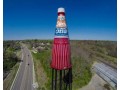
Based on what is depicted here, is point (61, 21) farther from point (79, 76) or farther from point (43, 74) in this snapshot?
point (43, 74)

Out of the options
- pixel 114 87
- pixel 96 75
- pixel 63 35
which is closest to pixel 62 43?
pixel 63 35

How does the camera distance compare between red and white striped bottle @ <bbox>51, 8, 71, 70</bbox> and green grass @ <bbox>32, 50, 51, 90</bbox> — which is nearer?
red and white striped bottle @ <bbox>51, 8, 71, 70</bbox>

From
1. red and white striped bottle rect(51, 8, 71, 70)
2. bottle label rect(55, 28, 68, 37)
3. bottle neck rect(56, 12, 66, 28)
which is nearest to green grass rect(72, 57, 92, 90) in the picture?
red and white striped bottle rect(51, 8, 71, 70)

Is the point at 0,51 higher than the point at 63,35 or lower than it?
lower

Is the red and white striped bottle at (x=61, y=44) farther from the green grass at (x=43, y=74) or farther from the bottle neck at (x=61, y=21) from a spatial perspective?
the green grass at (x=43, y=74)

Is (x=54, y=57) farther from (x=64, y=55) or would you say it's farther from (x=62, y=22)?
(x=62, y=22)

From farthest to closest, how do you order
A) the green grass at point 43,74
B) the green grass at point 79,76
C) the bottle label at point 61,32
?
the green grass at point 43,74 < the green grass at point 79,76 < the bottle label at point 61,32

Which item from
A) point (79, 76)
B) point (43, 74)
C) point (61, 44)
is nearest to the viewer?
point (61, 44)

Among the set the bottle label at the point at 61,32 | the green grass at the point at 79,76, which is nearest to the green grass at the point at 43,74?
the green grass at the point at 79,76

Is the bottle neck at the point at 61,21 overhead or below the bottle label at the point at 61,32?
overhead

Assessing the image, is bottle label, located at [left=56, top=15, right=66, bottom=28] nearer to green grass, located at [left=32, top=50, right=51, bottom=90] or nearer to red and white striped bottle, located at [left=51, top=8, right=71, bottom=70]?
red and white striped bottle, located at [left=51, top=8, right=71, bottom=70]

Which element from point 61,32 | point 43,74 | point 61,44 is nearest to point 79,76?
point 43,74
